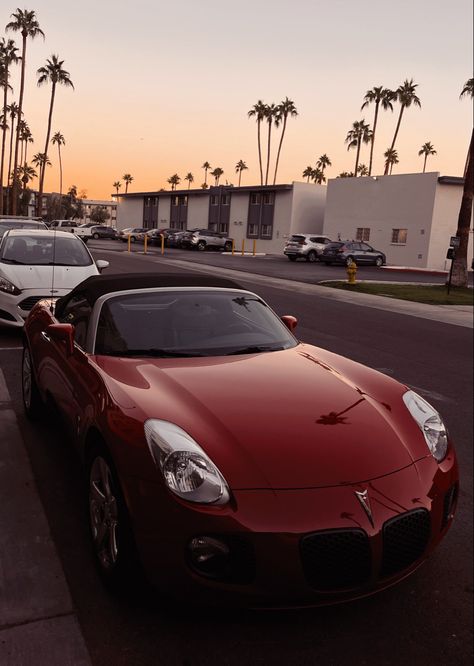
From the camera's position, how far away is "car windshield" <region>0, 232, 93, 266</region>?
9102 millimetres

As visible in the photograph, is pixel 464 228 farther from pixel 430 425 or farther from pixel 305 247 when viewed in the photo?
pixel 430 425

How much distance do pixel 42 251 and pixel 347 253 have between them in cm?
2726

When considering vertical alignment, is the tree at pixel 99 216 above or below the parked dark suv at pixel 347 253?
above

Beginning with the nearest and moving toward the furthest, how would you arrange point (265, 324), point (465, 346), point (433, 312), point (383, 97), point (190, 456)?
1. point (190, 456)
2. point (265, 324)
3. point (465, 346)
4. point (433, 312)
5. point (383, 97)

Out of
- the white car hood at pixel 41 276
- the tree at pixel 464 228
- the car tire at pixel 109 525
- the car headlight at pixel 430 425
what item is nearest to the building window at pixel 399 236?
the tree at pixel 464 228

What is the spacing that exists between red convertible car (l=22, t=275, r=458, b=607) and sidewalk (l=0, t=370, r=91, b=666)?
28 cm

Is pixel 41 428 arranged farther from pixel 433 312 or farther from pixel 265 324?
pixel 433 312

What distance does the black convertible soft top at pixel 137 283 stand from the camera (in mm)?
4247

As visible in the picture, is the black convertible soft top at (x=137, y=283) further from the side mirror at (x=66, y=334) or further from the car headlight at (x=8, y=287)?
the car headlight at (x=8, y=287)

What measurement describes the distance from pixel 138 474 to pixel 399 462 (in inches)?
48.1

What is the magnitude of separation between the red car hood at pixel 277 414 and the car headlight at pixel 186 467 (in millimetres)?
46

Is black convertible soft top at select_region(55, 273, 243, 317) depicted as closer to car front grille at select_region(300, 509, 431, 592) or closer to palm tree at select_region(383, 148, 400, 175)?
car front grille at select_region(300, 509, 431, 592)

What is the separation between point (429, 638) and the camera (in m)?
2.71

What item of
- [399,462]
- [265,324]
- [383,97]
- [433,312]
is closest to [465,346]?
[433,312]
